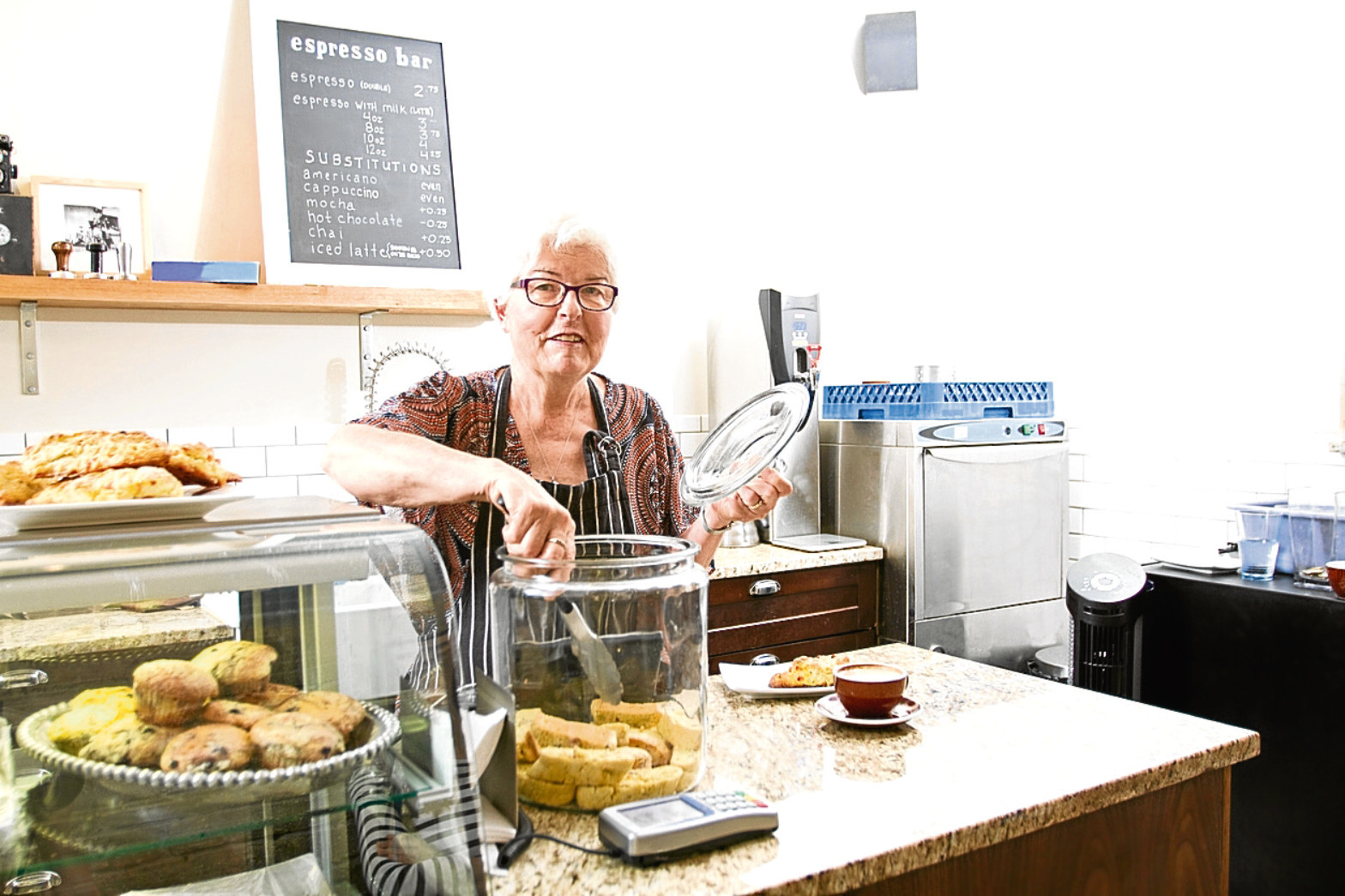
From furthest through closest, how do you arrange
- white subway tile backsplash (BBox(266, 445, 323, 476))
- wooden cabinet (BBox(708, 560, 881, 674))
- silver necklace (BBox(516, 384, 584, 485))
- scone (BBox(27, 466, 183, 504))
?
wooden cabinet (BBox(708, 560, 881, 674)), white subway tile backsplash (BBox(266, 445, 323, 476)), silver necklace (BBox(516, 384, 584, 485)), scone (BBox(27, 466, 183, 504))

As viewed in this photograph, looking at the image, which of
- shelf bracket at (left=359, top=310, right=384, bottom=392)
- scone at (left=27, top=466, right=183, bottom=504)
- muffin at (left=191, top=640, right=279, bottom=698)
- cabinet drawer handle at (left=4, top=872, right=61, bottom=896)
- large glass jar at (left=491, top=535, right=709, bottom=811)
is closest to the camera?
cabinet drawer handle at (left=4, top=872, right=61, bottom=896)

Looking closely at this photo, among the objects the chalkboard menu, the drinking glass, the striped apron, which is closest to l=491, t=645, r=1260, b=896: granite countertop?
the striped apron

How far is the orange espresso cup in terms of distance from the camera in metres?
1.48

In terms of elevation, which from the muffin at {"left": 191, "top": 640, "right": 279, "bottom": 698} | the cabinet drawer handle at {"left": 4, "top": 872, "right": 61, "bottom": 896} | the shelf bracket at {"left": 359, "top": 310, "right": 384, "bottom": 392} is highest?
the shelf bracket at {"left": 359, "top": 310, "right": 384, "bottom": 392}

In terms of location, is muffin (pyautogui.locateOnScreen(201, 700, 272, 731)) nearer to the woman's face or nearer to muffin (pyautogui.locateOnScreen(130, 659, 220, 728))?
muffin (pyautogui.locateOnScreen(130, 659, 220, 728))

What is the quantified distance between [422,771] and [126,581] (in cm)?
Result: 33

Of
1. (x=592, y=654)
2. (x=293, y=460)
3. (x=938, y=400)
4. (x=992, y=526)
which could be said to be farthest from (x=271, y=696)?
(x=992, y=526)

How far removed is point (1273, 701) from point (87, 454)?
9.12 ft

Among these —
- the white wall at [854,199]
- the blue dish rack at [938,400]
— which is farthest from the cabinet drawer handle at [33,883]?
the blue dish rack at [938,400]

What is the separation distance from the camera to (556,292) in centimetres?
175

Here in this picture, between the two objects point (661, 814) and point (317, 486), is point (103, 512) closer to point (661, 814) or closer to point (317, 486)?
point (661, 814)

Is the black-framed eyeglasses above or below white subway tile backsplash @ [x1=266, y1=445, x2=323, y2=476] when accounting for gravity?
above

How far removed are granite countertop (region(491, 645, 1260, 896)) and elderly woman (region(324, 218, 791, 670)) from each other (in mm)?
406

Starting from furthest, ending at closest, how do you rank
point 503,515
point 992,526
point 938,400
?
point 992,526
point 938,400
point 503,515
